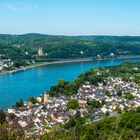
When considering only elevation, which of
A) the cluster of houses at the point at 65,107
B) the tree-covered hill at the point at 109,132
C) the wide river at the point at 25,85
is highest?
the tree-covered hill at the point at 109,132

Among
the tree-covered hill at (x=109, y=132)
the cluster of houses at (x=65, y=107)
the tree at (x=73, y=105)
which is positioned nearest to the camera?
the tree-covered hill at (x=109, y=132)

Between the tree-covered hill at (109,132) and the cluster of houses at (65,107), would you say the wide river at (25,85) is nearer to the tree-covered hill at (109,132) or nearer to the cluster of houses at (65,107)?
the cluster of houses at (65,107)

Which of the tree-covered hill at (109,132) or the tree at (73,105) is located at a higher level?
the tree-covered hill at (109,132)

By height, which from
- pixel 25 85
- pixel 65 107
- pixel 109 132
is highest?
pixel 109 132

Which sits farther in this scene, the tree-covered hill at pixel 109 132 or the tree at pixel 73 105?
the tree at pixel 73 105

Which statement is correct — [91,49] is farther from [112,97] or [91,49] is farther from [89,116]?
[89,116]

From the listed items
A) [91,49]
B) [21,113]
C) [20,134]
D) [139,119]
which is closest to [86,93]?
[21,113]

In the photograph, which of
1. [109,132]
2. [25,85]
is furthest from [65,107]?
[109,132]

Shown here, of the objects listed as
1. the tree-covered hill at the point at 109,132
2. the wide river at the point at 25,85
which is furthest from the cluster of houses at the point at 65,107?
the wide river at the point at 25,85

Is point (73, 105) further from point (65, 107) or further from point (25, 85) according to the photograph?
point (25, 85)
